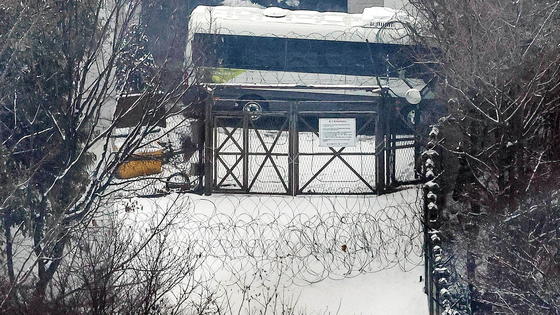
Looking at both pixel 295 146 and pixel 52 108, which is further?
pixel 295 146

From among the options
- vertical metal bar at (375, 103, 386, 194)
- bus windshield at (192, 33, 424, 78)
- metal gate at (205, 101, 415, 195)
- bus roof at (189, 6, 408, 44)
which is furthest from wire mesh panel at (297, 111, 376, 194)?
bus roof at (189, 6, 408, 44)

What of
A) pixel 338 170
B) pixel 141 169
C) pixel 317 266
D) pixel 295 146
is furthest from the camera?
pixel 141 169

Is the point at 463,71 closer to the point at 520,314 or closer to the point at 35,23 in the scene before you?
the point at 520,314

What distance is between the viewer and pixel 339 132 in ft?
35.2

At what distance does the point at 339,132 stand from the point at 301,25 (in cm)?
706

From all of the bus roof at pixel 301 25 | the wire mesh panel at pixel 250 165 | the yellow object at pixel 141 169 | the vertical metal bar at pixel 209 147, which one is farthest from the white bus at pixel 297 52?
the vertical metal bar at pixel 209 147

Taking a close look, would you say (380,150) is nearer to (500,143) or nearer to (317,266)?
(317,266)

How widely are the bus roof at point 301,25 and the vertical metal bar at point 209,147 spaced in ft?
20.4

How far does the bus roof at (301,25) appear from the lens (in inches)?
657

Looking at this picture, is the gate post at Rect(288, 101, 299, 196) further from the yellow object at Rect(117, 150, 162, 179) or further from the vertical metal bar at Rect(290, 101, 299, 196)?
the yellow object at Rect(117, 150, 162, 179)

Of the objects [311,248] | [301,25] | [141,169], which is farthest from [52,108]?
[301,25]

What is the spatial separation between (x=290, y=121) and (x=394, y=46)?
7.17 meters

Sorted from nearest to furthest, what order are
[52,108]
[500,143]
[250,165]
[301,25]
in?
[500,143], [52,108], [250,165], [301,25]

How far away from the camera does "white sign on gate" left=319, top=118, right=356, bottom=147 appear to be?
10703 mm
